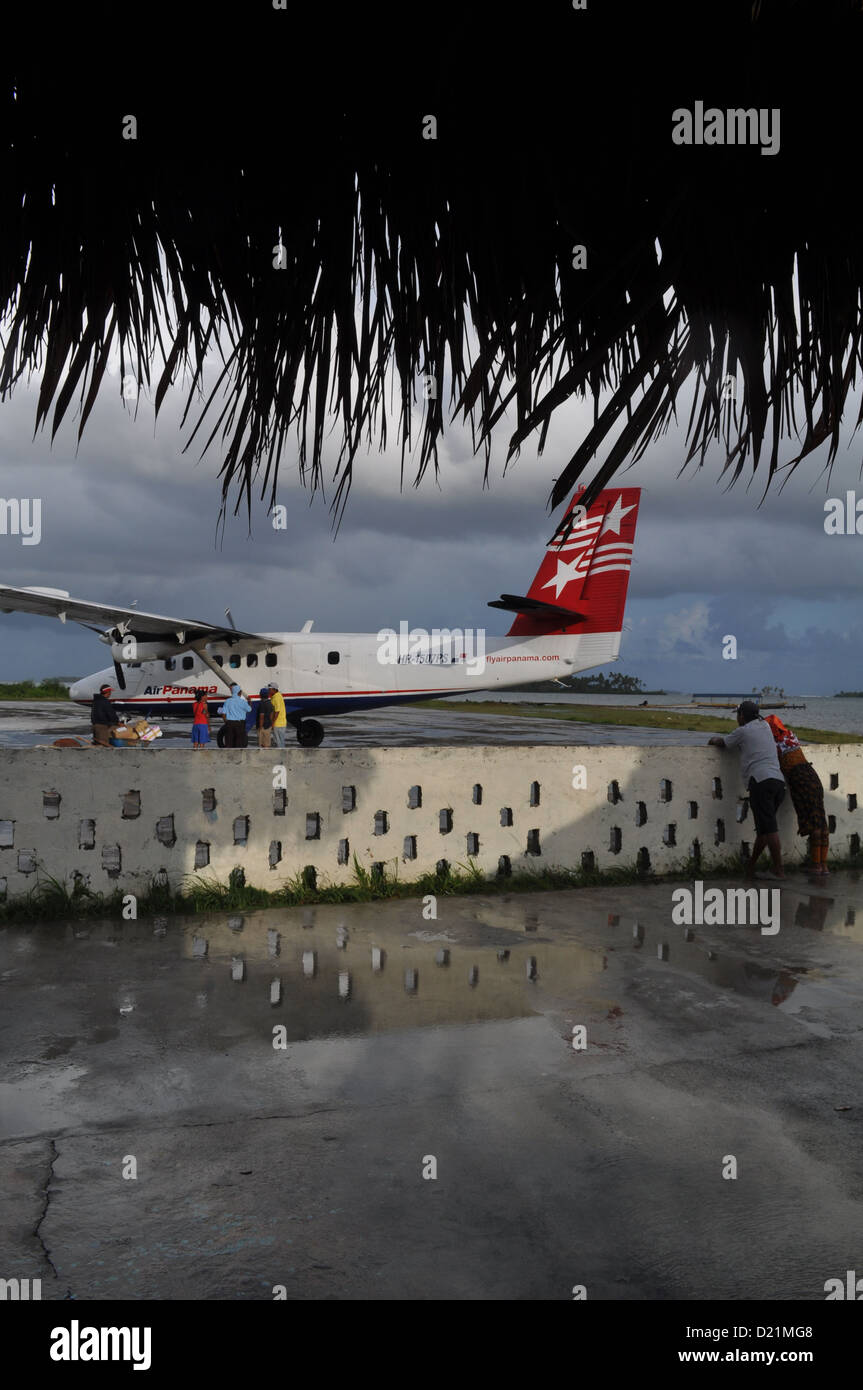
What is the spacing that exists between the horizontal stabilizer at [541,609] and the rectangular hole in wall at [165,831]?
14658mm

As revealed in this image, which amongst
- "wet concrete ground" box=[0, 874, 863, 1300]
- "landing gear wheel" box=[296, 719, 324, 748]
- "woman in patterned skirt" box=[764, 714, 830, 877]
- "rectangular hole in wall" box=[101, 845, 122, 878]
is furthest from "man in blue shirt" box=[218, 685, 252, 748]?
"woman in patterned skirt" box=[764, 714, 830, 877]

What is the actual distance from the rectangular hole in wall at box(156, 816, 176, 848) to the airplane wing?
16310mm

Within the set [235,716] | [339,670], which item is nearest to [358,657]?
[339,670]

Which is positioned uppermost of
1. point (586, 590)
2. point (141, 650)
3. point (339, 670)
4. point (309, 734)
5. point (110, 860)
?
point (586, 590)

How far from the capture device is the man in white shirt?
8992 millimetres

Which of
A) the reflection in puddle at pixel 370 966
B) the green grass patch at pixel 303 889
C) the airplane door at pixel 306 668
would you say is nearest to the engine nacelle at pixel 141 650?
the airplane door at pixel 306 668

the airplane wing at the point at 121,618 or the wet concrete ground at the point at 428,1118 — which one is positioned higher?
the airplane wing at the point at 121,618

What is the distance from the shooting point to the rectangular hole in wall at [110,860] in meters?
7.86

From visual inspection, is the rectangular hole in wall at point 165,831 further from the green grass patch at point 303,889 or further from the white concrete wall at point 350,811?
the green grass patch at point 303,889

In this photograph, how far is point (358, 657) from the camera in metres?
25.6

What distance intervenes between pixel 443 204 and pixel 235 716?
15065 millimetres

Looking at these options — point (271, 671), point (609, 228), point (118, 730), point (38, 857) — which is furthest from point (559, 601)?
point (609, 228)

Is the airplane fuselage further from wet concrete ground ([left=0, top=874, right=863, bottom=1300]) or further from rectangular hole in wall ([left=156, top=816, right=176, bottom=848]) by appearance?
wet concrete ground ([left=0, top=874, right=863, bottom=1300])

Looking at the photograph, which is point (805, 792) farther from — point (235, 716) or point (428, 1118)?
point (235, 716)
